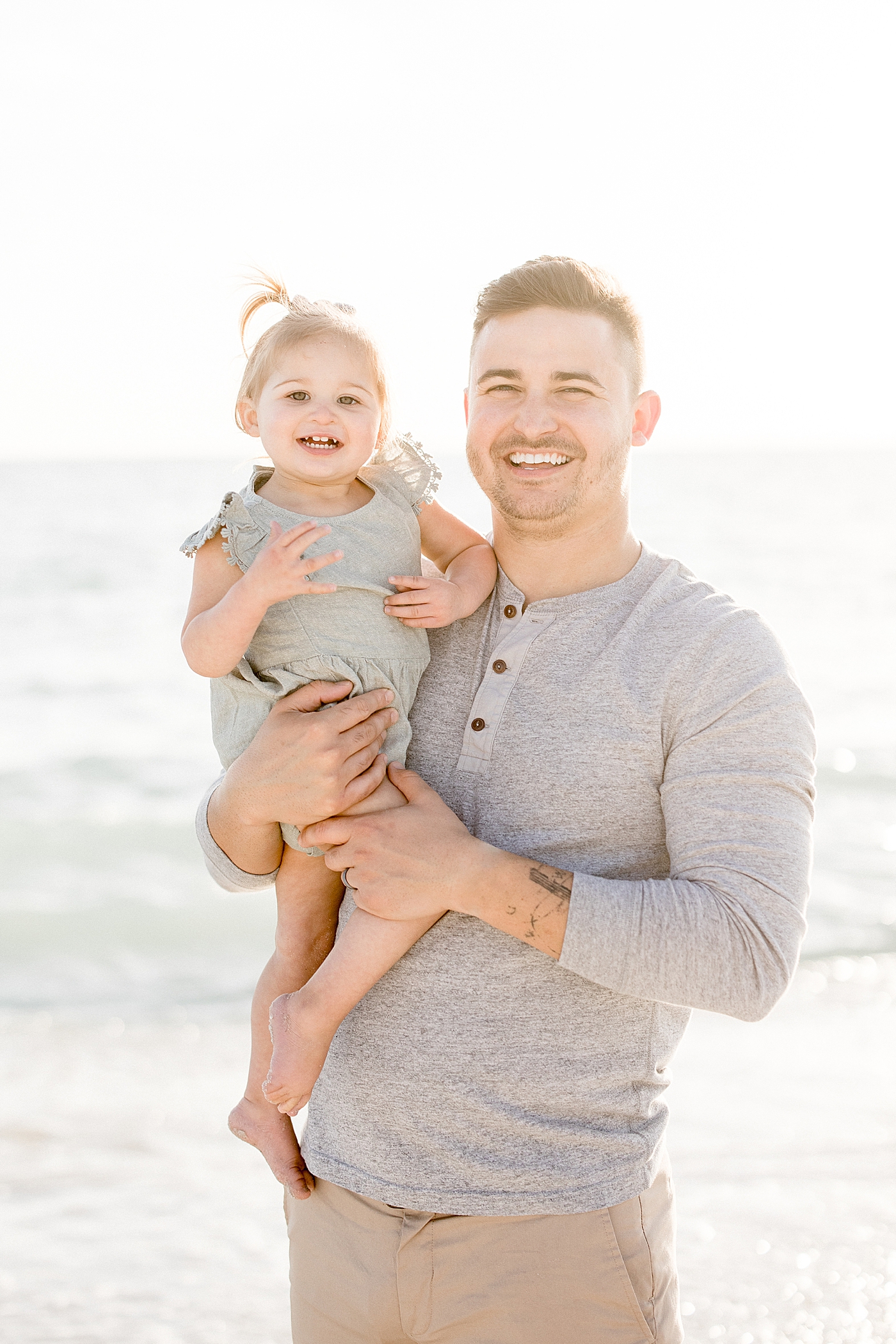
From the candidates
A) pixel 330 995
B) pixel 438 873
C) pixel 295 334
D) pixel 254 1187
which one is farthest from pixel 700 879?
pixel 254 1187

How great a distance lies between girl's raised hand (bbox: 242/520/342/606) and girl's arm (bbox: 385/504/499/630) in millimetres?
212

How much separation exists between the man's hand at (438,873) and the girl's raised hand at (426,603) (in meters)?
0.32

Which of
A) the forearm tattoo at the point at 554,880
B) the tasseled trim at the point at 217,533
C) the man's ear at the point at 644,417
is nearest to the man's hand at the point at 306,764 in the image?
the tasseled trim at the point at 217,533

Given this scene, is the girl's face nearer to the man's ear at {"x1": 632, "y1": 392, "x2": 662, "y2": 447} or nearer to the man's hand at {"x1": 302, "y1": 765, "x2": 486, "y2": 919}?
the man's ear at {"x1": 632, "y1": 392, "x2": 662, "y2": 447}

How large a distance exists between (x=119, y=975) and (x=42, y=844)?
107 inches

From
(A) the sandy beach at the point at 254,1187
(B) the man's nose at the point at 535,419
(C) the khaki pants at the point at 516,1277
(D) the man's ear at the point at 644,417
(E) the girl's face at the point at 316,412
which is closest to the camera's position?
(C) the khaki pants at the point at 516,1277

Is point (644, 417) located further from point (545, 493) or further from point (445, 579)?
point (445, 579)

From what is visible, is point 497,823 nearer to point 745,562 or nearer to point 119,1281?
point 119,1281

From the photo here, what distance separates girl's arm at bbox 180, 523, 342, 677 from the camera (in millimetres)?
2225

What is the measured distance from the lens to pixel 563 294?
2400 millimetres

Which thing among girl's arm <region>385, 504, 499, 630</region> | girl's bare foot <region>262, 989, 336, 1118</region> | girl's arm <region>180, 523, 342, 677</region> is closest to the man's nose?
girl's arm <region>385, 504, 499, 630</region>

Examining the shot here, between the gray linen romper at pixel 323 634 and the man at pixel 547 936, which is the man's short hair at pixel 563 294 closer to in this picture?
the man at pixel 547 936

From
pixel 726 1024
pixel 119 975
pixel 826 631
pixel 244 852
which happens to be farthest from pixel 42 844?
pixel 826 631

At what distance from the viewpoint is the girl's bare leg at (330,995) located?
2.15 meters
